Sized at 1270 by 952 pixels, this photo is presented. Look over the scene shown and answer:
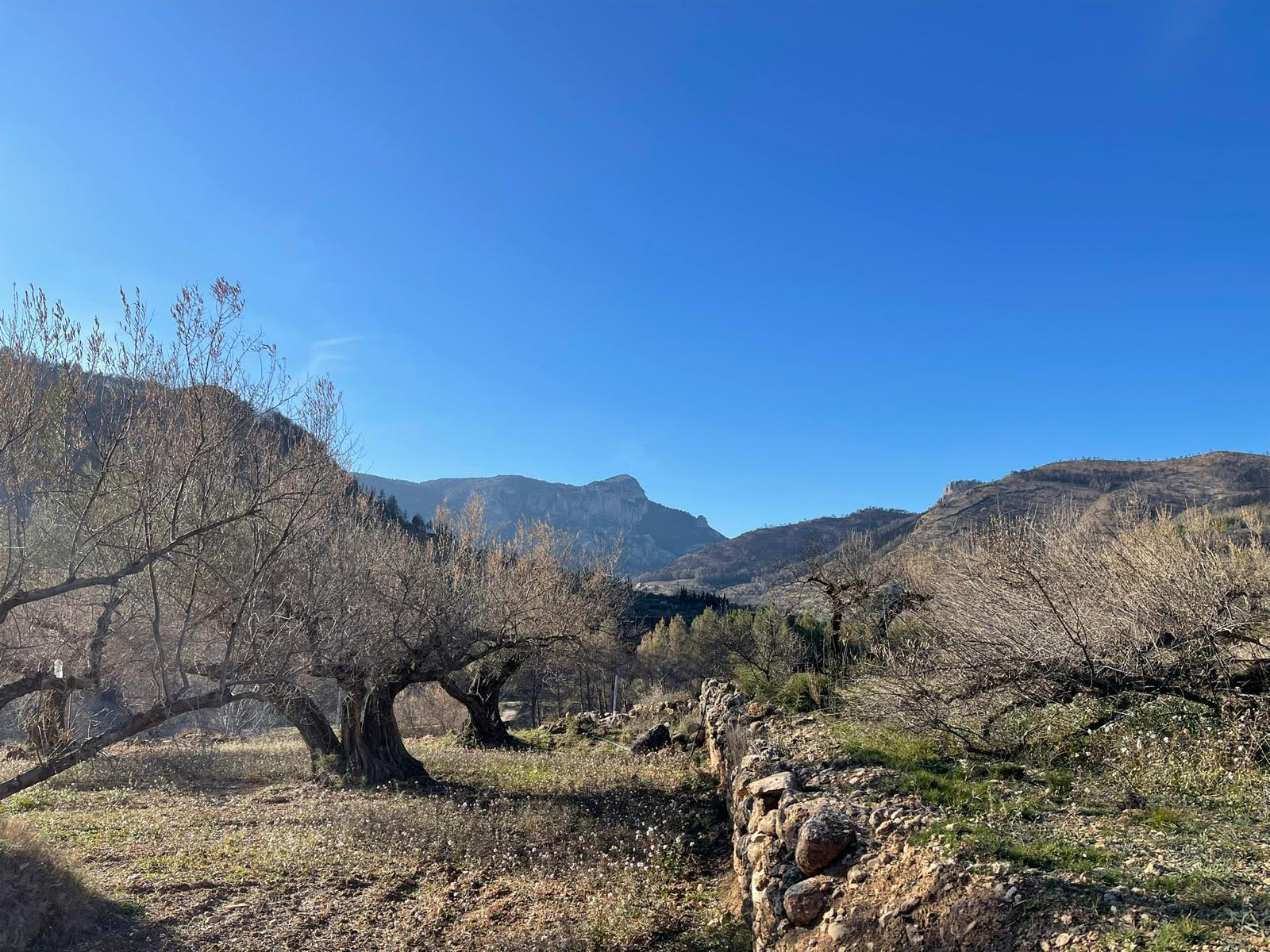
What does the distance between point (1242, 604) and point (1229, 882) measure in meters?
4.85

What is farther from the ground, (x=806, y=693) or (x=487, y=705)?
(x=806, y=693)

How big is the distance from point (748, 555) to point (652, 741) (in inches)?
4569

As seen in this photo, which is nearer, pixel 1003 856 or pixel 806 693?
pixel 1003 856

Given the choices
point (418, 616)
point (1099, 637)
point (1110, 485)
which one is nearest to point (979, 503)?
point (1110, 485)

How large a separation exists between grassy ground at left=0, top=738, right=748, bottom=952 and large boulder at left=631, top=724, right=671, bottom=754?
10.5ft

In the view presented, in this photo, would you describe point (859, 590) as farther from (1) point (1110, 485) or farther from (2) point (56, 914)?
(1) point (1110, 485)

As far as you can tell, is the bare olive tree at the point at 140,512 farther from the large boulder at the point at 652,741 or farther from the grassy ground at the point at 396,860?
the large boulder at the point at 652,741

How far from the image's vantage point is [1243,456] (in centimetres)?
7262

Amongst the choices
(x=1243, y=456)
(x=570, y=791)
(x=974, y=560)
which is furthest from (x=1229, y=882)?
(x=1243, y=456)

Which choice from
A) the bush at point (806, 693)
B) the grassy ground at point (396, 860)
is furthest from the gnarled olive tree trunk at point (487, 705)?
the bush at point (806, 693)

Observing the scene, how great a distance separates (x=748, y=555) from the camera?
434 ft

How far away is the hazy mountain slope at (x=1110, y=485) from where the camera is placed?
184 ft

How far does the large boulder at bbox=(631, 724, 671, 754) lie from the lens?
18141 millimetres

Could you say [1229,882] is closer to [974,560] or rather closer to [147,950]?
[974,560]
